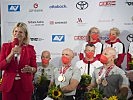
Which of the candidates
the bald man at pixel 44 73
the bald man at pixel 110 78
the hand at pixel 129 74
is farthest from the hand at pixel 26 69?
the hand at pixel 129 74

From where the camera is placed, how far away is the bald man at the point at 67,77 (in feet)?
13.3

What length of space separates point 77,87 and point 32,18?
148 centimetres

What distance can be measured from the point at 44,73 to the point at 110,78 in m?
1.27

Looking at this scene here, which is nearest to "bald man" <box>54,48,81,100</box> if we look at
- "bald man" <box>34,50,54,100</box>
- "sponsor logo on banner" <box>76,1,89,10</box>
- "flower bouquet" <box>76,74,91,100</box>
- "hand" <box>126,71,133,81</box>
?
"flower bouquet" <box>76,74,91,100</box>

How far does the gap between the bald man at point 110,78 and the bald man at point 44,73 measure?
2.91 ft

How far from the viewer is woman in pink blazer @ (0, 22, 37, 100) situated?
302 cm

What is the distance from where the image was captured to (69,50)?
4.33 m

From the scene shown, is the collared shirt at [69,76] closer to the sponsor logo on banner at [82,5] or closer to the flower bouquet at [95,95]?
the flower bouquet at [95,95]

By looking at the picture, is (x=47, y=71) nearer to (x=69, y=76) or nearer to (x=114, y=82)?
(x=69, y=76)

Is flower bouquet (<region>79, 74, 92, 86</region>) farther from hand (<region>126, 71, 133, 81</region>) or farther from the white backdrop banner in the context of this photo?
hand (<region>126, 71, 133, 81</region>)

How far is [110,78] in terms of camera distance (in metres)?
3.88

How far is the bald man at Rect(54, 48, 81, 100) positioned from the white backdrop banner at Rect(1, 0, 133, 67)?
276 mm

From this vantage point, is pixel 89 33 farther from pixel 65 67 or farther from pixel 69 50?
pixel 65 67

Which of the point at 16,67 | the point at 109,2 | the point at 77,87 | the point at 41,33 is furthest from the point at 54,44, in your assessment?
the point at 16,67
